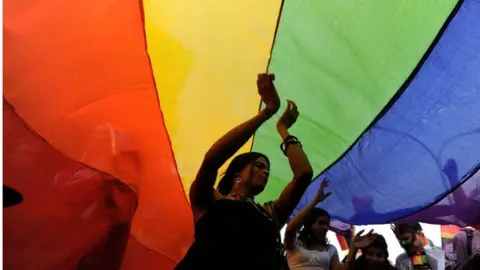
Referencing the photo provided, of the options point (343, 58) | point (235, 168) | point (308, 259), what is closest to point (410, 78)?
point (343, 58)

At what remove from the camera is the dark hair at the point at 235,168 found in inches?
66.2

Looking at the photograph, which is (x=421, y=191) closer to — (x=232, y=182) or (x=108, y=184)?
(x=232, y=182)

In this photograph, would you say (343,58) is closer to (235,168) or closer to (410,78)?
(410,78)

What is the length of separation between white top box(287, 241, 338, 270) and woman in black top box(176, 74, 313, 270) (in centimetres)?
83

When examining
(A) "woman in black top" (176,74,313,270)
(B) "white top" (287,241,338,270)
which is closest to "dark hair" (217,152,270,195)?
(A) "woman in black top" (176,74,313,270)

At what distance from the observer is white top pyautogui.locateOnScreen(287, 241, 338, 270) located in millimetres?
2436

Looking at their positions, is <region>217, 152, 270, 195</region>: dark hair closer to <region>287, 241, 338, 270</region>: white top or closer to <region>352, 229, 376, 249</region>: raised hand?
<region>287, 241, 338, 270</region>: white top

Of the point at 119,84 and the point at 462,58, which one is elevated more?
the point at 462,58

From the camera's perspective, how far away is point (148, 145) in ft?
6.80

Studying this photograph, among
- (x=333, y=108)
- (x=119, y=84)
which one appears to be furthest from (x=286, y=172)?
(x=119, y=84)

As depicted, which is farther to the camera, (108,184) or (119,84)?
(119,84)

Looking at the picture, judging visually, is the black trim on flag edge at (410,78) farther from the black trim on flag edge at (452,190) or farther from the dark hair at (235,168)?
the dark hair at (235,168)

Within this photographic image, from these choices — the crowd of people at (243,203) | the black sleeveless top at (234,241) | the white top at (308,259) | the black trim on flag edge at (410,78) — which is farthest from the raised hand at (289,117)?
the white top at (308,259)

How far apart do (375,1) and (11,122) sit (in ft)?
4.35
